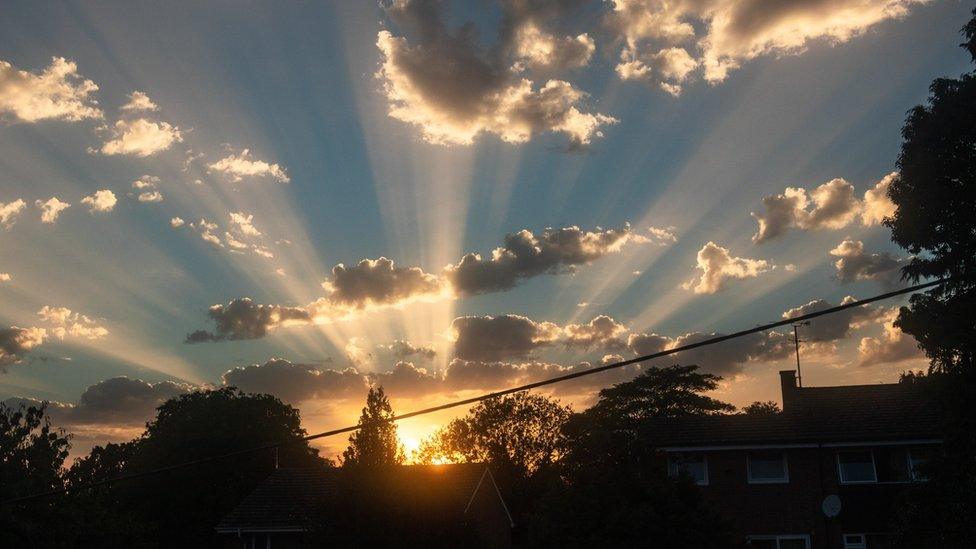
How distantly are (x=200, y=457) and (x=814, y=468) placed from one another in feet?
164

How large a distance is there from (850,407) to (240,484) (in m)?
49.7

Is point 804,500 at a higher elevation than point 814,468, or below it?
below

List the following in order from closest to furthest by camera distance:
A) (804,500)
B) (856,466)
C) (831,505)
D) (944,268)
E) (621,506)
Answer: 1. (621,506)
2. (944,268)
3. (831,505)
4. (804,500)
5. (856,466)

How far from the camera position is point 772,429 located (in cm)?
3831

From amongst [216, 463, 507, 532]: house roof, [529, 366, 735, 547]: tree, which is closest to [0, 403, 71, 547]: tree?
[216, 463, 507, 532]: house roof

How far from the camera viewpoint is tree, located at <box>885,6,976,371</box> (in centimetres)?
2812

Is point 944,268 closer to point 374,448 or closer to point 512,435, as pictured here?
point 374,448

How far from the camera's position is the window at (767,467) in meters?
37.5

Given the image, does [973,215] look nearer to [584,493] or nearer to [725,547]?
[725,547]

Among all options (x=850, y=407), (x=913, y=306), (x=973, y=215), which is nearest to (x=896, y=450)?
(x=850, y=407)

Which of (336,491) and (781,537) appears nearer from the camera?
(336,491)

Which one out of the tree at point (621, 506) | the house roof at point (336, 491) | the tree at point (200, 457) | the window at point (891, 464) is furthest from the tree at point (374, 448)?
the tree at point (200, 457)

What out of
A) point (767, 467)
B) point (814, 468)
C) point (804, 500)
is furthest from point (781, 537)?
point (814, 468)

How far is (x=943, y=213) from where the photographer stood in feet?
95.8
